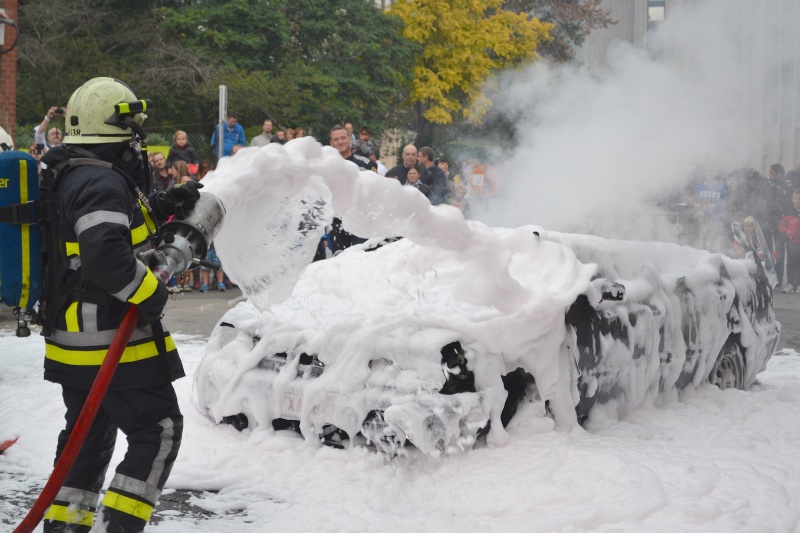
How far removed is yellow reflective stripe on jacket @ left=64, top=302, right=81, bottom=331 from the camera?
3.70m

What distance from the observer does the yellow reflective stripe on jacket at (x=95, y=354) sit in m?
3.70

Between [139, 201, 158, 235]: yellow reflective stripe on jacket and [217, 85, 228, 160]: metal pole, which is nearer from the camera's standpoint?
[139, 201, 158, 235]: yellow reflective stripe on jacket

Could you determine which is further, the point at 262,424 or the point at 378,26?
the point at 378,26

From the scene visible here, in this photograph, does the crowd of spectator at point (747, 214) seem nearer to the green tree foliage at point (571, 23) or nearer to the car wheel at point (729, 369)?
the green tree foliage at point (571, 23)

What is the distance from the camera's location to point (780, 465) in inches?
189

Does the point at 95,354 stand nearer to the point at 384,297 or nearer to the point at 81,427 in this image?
the point at 81,427

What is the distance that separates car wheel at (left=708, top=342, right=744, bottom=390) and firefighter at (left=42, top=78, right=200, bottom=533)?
4.04 m

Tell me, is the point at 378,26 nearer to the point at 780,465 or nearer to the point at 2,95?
the point at 2,95

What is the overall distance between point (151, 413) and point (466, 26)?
23.8m

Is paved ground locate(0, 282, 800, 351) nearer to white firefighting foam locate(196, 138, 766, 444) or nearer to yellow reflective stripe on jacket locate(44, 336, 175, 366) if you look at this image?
white firefighting foam locate(196, 138, 766, 444)

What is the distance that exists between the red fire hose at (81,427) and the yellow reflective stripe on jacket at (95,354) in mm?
139

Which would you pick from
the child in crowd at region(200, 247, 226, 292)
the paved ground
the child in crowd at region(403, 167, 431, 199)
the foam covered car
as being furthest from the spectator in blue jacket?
the foam covered car

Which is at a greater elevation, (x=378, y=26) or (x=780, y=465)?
(x=378, y=26)

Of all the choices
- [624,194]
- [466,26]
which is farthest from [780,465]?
[466,26]
